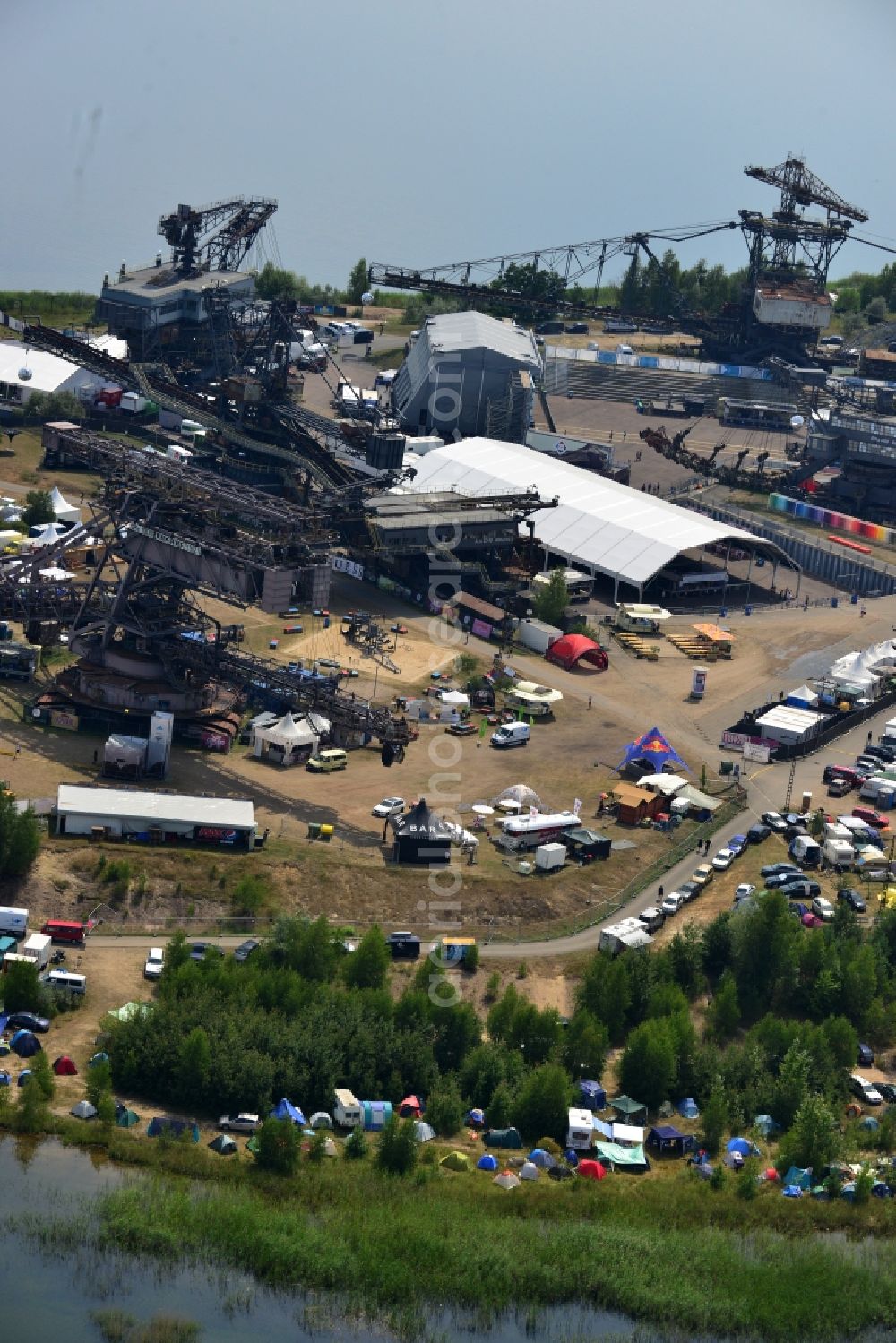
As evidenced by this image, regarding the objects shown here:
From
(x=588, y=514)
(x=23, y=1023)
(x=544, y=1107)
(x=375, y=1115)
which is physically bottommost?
(x=375, y=1115)

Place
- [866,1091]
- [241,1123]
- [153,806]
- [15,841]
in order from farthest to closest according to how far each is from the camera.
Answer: [153,806] → [15,841] → [866,1091] → [241,1123]

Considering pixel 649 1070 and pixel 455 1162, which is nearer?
pixel 455 1162

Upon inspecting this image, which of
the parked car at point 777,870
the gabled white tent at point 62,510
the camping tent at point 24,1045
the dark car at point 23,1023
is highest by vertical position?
the gabled white tent at point 62,510

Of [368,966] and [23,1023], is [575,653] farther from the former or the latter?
[23,1023]

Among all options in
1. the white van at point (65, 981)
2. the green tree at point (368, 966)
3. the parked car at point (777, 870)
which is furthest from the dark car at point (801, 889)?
the white van at point (65, 981)

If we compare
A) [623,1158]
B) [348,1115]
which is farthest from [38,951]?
[623,1158]

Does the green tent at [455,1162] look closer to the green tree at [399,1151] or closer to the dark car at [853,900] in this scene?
the green tree at [399,1151]

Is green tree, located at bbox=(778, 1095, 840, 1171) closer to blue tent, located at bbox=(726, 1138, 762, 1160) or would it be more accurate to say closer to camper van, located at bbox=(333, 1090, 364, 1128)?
blue tent, located at bbox=(726, 1138, 762, 1160)

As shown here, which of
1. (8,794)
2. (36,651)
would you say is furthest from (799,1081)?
(36,651)
